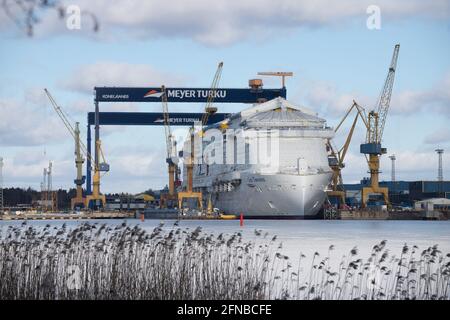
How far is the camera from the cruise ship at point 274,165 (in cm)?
11400

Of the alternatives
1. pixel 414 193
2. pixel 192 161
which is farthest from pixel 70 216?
pixel 414 193

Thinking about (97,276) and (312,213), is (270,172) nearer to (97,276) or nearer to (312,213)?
(312,213)

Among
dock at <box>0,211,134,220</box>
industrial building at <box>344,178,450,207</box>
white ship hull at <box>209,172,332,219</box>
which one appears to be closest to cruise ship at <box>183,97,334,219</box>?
white ship hull at <box>209,172,332,219</box>

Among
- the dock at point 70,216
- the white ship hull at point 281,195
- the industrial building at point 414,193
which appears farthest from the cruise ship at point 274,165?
the industrial building at point 414,193

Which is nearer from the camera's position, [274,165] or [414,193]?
[274,165]

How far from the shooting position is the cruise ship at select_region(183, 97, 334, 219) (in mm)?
114000

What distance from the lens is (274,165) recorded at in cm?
11638

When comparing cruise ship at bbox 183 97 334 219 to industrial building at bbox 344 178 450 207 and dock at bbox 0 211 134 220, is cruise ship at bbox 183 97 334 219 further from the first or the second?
industrial building at bbox 344 178 450 207

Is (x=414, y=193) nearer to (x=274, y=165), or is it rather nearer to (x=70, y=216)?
(x=274, y=165)

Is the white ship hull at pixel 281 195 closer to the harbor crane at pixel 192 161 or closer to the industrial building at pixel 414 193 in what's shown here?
the harbor crane at pixel 192 161

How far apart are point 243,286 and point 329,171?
310 ft

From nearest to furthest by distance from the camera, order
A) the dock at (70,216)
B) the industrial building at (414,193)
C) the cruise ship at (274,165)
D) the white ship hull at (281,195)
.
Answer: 1. the white ship hull at (281,195)
2. the cruise ship at (274,165)
3. the dock at (70,216)
4. the industrial building at (414,193)
